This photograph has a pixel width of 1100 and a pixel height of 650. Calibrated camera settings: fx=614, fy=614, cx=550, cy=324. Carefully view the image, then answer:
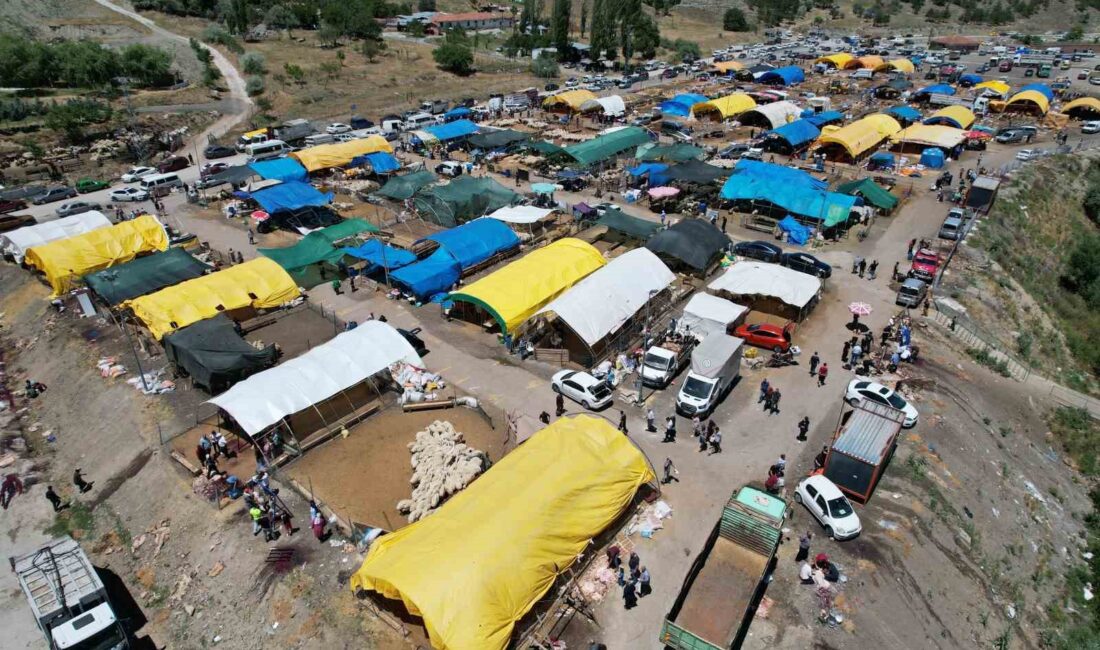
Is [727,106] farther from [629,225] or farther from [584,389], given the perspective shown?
[584,389]

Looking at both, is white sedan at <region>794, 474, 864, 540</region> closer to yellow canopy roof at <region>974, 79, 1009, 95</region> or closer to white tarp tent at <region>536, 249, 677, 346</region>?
white tarp tent at <region>536, 249, 677, 346</region>

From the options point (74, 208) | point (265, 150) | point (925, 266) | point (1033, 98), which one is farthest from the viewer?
point (1033, 98)

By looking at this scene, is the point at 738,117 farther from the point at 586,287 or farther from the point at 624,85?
the point at 586,287

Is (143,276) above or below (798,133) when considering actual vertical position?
below

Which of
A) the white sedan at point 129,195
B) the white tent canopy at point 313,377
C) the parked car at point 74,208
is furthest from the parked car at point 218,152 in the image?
the white tent canopy at point 313,377

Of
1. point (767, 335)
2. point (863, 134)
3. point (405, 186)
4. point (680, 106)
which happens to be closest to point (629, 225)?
point (767, 335)

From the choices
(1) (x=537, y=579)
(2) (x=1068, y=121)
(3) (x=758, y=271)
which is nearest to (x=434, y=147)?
(3) (x=758, y=271)

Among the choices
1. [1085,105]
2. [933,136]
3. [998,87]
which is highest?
[998,87]
